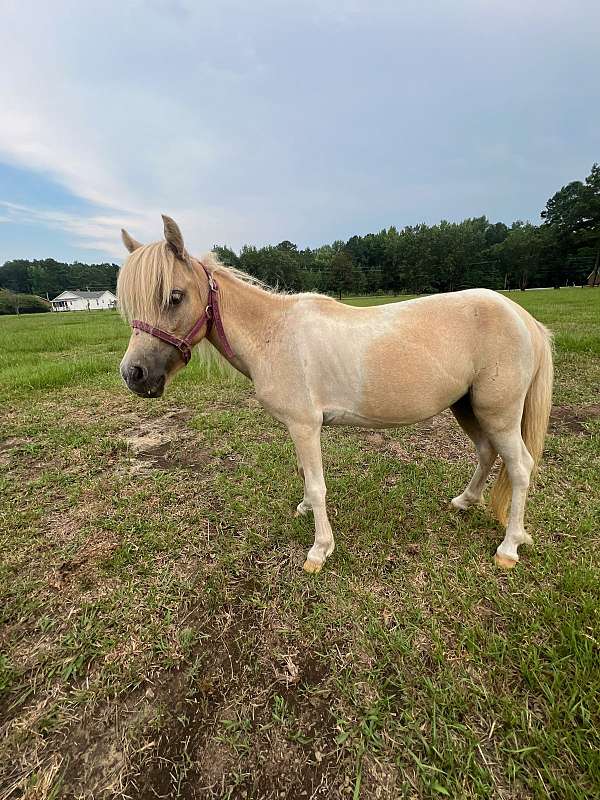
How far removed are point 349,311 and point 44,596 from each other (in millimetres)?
2672

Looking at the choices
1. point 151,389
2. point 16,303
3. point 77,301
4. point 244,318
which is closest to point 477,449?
point 244,318

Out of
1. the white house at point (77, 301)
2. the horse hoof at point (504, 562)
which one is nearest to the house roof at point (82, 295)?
the white house at point (77, 301)

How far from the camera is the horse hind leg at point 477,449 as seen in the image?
2.62 meters

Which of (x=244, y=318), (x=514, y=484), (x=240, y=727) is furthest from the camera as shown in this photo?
(x=514, y=484)

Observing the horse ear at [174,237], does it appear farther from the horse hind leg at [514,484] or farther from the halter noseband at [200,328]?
the horse hind leg at [514,484]

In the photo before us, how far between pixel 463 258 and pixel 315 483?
6746cm

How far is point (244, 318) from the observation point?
2178mm

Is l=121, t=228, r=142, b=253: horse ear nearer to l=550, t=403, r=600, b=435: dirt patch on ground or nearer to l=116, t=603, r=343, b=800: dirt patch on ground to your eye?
l=116, t=603, r=343, b=800: dirt patch on ground

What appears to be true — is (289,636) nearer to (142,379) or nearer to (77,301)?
(142,379)

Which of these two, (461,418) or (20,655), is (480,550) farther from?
(20,655)

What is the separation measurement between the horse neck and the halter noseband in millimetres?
34

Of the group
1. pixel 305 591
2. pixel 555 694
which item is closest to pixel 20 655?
pixel 305 591

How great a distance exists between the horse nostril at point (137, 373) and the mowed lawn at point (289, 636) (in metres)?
1.35

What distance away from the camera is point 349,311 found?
2184 millimetres
